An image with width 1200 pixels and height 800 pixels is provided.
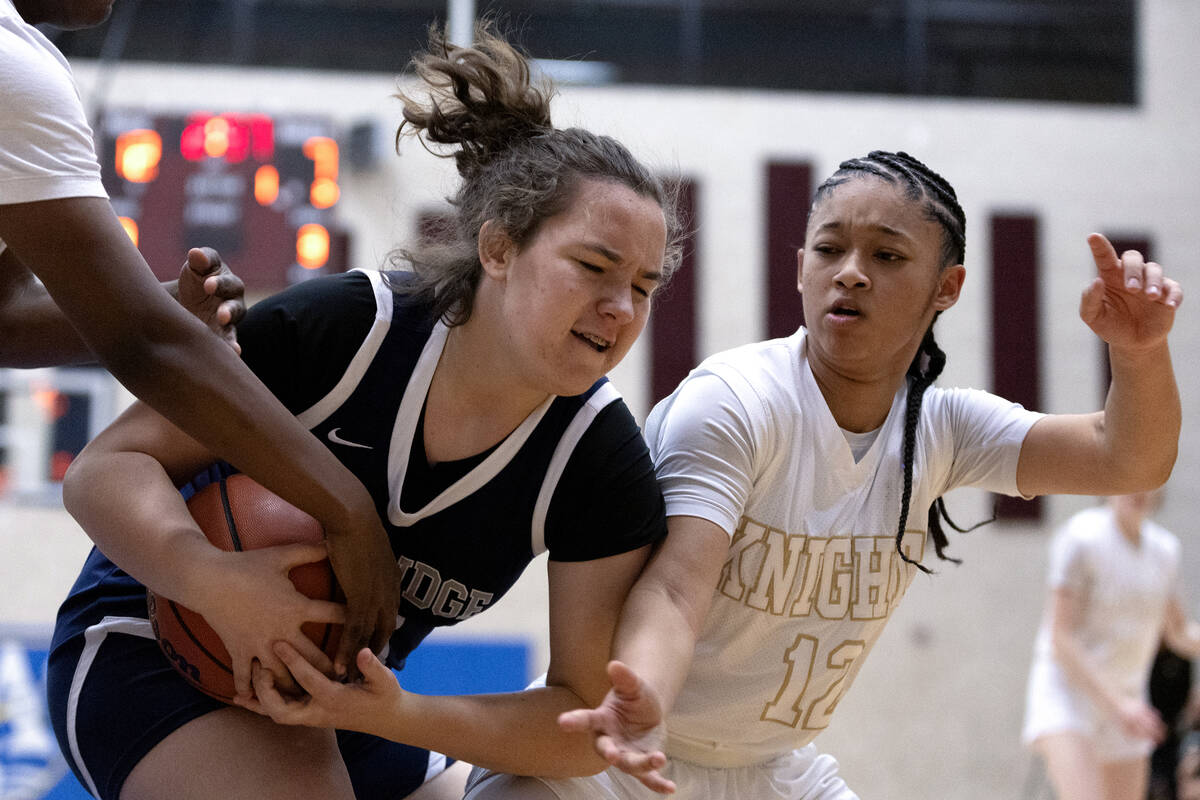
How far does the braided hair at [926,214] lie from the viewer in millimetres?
2117

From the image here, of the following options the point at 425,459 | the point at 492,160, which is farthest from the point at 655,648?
the point at 492,160

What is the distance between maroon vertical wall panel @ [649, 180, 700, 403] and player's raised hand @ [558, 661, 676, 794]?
5.79 m

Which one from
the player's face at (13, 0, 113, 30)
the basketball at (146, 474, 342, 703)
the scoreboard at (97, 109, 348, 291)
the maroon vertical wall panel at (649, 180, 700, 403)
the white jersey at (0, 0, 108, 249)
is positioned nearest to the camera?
the white jersey at (0, 0, 108, 249)

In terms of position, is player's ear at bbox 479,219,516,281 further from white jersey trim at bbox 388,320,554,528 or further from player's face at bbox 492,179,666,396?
white jersey trim at bbox 388,320,554,528

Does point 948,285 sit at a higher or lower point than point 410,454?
higher

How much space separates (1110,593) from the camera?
461cm

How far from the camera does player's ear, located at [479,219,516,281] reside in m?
1.87

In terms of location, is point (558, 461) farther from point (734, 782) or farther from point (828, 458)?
point (734, 782)

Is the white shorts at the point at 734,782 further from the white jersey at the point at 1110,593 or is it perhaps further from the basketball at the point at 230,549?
the white jersey at the point at 1110,593

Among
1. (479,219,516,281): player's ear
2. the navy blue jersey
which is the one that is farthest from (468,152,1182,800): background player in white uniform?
(479,219,516,281): player's ear

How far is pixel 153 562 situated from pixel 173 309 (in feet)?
1.15

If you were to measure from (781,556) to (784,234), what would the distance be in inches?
227

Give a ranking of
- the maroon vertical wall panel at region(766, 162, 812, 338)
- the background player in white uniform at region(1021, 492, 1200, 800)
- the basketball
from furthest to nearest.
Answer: the maroon vertical wall panel at region(766, 162, 812, 338), the background player in white uniform at region(1021, 492, 1200, 800), the basketball

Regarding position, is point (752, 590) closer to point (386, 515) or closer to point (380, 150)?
point (386, 515)
